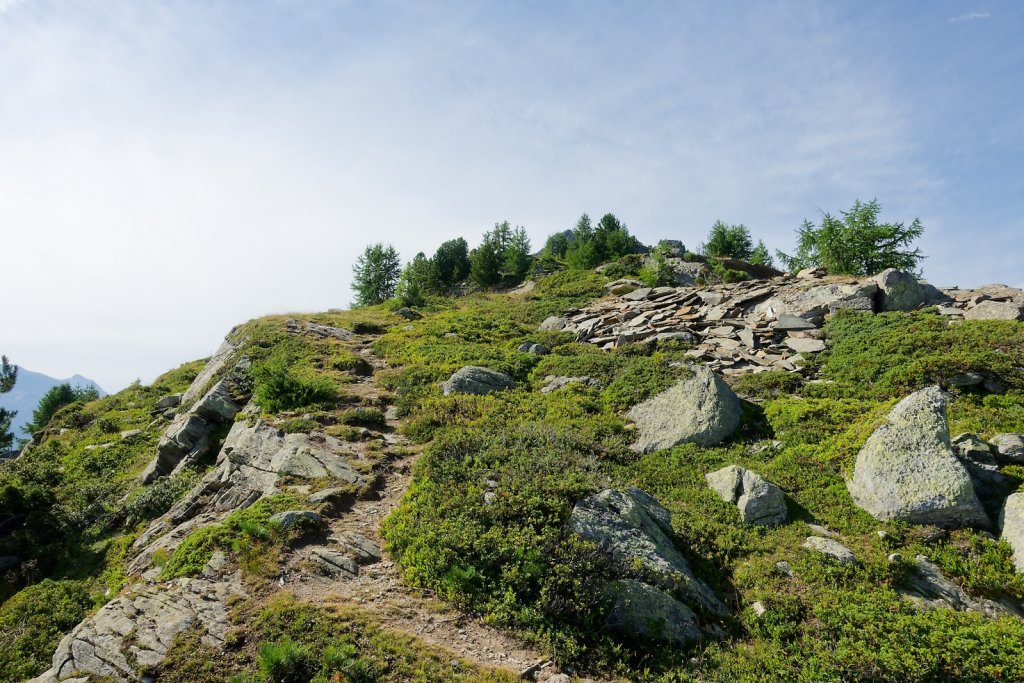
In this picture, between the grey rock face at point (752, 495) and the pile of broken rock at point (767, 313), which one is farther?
the pile of broken rock at point (767, 313)

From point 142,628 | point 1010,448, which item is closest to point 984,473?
point 1010,448

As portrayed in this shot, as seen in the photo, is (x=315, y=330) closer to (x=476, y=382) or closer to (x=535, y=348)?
(x=535, y=348)

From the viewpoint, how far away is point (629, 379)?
1983cm

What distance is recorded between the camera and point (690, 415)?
1612 cm

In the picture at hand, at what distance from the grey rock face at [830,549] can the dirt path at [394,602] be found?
6227 millimetres

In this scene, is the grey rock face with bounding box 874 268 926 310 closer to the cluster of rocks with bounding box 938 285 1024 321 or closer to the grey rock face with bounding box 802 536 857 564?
the cluster of rocks with bounding box 938 285 1024 321

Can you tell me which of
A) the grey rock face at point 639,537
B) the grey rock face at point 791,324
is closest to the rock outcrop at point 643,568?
the grey rock face at point 639,537

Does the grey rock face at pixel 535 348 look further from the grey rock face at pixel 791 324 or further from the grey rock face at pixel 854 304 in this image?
the grey rock face at pixel 854 304

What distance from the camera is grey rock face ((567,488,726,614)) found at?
9.65 metres

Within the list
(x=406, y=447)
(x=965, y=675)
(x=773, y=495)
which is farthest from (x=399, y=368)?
(x=965, y=675)

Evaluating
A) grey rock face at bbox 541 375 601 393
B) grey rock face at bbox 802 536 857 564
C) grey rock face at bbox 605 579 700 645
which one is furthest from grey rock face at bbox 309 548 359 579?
grey rock face at bbox 541 375 601 393

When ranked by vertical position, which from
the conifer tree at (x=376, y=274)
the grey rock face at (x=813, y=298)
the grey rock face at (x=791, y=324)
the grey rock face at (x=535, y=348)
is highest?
the conifer tree at (x=376, y=274)

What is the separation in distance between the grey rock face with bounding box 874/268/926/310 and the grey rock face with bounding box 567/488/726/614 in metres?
20.1

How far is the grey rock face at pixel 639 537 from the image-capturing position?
9.65 m
